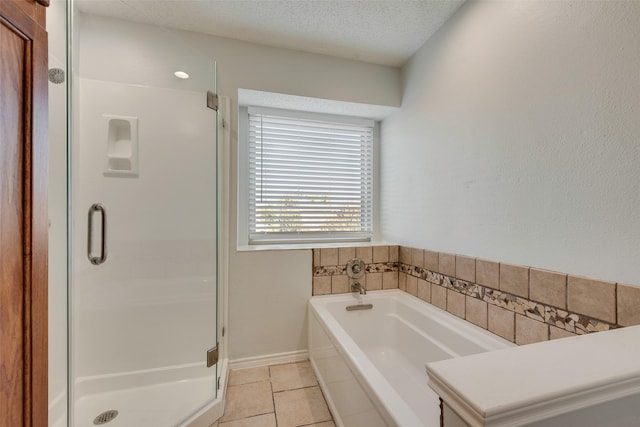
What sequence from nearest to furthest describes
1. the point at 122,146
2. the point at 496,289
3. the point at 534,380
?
the point at 534,380 < the point at 496,289 < the point at 122,146

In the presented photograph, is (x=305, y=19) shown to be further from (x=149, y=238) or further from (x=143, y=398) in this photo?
(x=143, y=398)

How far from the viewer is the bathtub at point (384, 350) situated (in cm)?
100

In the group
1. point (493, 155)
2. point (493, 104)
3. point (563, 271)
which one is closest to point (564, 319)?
point (563, 271)

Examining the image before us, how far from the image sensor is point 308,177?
238 cm

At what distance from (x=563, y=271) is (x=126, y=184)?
2.37m

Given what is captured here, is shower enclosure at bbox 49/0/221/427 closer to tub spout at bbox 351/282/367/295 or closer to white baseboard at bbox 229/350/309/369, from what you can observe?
white baseboard at bbox 229/350/309/369

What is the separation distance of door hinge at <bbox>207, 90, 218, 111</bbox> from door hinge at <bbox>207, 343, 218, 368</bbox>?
165 centimetres

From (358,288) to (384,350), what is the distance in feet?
1.56

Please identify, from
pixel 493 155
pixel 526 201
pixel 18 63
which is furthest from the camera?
pixel 493 155

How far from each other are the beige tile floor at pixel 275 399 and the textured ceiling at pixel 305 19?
94.6 inches

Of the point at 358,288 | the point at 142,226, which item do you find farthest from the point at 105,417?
the point at 358,288

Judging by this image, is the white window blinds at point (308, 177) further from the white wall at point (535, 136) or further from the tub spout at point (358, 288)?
the white wall at point (535, 136)

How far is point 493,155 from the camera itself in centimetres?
137

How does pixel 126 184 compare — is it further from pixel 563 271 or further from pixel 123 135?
pixel 563 271
